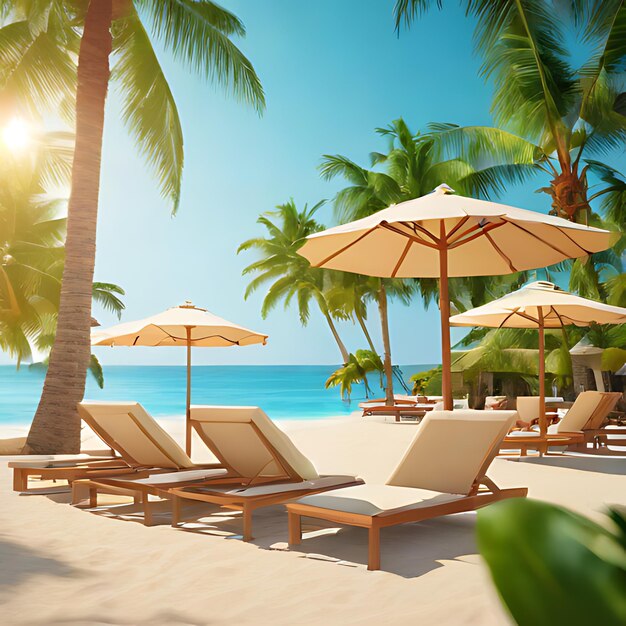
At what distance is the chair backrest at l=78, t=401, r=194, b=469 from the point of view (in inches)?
246

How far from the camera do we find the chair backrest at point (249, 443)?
17.2ft

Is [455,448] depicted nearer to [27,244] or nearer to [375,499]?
[375,499]

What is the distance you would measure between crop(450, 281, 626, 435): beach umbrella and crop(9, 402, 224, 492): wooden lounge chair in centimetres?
464

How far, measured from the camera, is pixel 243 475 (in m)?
5.86

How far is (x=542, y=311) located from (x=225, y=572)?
7049mm

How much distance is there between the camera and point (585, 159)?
58.5 feet

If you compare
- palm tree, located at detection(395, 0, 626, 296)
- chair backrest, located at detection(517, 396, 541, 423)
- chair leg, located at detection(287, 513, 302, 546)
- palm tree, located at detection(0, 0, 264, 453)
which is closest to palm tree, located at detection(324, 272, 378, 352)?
palm tree, located at detection(395, 0, 626, 296)

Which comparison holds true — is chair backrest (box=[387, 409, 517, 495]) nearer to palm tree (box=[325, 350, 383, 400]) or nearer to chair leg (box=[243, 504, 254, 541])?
chair leg (box=[243, 504, 254, 541])

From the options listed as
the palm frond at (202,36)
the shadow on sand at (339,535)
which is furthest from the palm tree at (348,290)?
the shadow on sand at (339,535)

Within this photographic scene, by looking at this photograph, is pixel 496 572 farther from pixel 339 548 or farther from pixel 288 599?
pixel 339 548

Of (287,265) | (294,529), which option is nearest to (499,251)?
(294,529)

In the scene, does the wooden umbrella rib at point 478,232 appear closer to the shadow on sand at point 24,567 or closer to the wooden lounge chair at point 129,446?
the wooden lounge chair at point 129,446

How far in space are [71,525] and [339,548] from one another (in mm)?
2101

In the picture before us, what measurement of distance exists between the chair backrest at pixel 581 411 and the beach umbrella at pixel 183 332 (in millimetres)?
4309
